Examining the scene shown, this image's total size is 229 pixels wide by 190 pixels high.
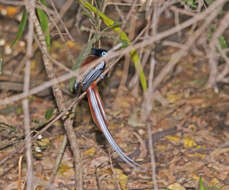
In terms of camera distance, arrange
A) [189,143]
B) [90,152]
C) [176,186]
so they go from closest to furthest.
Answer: [176,186], [90,152], [189,143]

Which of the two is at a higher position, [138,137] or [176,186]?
[138,137]

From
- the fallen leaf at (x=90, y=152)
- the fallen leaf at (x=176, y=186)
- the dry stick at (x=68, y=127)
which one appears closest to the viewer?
the dry stick at (x=68, y=127)

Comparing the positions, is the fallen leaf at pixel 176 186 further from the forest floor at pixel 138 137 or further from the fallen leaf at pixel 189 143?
the fallen leaf at pixel 189 143

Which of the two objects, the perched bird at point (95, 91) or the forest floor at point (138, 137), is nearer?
the perched bird at point (95, 91)

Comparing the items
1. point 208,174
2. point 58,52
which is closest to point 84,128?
point 208,174

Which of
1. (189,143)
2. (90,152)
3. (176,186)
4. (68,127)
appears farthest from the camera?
(189,143)

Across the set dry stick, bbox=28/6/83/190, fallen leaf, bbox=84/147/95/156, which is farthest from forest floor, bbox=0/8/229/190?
dry stick, bbox=28/6/83/190

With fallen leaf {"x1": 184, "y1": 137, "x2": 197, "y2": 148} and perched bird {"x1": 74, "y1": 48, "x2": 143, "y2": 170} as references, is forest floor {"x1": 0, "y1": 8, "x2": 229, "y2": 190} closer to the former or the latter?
fallen leaf {"x1": 184, "y1": 137, "x2": 197, "y2": 148}

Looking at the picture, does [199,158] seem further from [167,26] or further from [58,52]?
[58,52]

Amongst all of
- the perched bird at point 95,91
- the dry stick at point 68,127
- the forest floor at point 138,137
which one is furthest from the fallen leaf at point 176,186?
the dry stick at point 68,127

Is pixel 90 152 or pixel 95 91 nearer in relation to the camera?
pixel 95 91

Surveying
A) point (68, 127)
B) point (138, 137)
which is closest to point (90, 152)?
point (138, 137)

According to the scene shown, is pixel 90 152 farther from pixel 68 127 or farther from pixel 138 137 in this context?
pixel 68 127

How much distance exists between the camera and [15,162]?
8.84 ft
